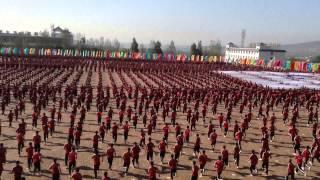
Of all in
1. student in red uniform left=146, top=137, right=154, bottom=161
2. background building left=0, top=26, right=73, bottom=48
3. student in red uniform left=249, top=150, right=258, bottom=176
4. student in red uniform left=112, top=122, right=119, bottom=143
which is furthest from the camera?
background building left=0, top=26, right=73, bottom=48

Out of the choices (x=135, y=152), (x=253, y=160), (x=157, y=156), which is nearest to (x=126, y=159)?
(x=135, y=152)

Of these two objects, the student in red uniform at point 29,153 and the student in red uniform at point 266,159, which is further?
the student in red uniform at point 266,159

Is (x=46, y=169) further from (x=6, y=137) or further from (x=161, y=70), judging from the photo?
(x=161, y=70)

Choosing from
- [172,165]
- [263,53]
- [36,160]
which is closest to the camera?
[36,160]

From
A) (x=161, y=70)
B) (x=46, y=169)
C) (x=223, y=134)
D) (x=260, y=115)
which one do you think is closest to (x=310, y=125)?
Result: (x=260, y=115)

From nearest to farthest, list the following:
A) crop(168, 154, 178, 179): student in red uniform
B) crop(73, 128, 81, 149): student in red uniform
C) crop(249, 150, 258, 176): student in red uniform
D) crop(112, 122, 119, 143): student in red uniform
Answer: crop(168, 154, 178, 179): student in red uniform → crop(249, 150, 258, 176): student in red uniform → crop(73, 128, 81, 149): student in red uniform → crop(112, 122, 119, 143): student in red uniform

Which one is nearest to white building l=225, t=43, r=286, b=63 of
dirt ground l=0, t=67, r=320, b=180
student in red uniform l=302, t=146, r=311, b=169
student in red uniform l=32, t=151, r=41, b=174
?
dirt ground l=0, t=67, r=320, b=180

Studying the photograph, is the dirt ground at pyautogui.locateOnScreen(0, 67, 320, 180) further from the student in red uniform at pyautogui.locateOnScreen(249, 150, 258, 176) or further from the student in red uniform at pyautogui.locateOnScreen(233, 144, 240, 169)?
the student in red uniform at pyautogui.locateOnScreen(249, 150, 258, 176)

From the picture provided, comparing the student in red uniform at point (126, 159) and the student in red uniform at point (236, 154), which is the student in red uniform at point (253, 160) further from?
the student in red uniform at point (126, 159)

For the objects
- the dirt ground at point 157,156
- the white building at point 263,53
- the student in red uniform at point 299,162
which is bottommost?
the dirt ground at point 157,156

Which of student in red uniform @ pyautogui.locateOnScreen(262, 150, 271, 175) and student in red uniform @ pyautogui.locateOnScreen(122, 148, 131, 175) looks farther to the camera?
student in red uniform @ pyautogui.locateOnScreen(262, 150, 271, 175)

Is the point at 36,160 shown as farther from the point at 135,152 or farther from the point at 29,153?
the point at 135,152

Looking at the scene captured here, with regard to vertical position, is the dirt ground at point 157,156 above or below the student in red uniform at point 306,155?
below

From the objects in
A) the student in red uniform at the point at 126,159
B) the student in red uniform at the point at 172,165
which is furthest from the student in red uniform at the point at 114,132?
the student in red uniform at the point at 172,165
